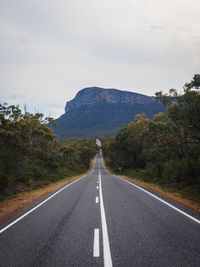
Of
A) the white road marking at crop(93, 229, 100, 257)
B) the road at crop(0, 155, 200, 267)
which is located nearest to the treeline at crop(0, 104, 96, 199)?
the road at crop(0, 155, 200, 267)

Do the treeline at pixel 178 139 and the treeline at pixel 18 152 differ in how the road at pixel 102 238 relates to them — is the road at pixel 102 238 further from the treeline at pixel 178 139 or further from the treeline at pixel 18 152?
the treeline at pixel 18 152

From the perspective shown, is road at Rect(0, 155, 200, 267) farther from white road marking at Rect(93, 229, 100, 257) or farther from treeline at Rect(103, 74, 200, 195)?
treeline at Rect(103, 74, 200, 195)

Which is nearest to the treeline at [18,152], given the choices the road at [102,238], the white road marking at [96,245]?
the road at [102,238]

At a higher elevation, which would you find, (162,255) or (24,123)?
(24,123)

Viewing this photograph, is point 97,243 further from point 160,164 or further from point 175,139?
point 160,164

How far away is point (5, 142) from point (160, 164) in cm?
1809

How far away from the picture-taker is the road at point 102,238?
21.7 ft

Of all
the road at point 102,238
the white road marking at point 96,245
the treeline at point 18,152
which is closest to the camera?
the road at point 102,238

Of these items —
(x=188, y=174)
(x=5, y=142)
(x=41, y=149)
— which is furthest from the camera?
(x=41, y=149)

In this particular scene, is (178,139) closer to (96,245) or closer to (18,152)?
(18,152)

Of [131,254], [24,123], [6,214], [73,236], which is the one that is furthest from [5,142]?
[131,254]

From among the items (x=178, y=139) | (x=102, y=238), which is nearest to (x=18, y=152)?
(x=178, y=139)

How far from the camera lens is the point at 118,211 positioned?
13.3m

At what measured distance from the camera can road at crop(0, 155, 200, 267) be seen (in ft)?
21.7
